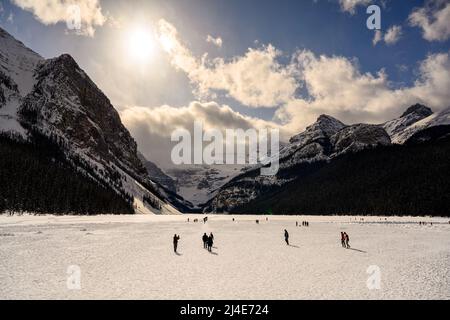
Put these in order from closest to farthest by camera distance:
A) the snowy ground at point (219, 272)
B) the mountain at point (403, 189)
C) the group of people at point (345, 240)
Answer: the snowy ground at point (219, 272)
the group of people at point (345, 240)
the mountain at point (403, 189)

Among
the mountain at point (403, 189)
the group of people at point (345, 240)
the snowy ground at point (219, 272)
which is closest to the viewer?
the snowy ground at point (219, 272)

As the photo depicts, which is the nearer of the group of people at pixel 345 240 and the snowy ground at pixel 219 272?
the snowy ground at pixel 219 272

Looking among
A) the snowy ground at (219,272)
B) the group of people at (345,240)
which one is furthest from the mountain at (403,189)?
the snowy ground at (219,272)

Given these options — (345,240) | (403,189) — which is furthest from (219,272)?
(403,189)

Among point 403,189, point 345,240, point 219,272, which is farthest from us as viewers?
point 403,189

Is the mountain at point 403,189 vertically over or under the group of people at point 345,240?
over

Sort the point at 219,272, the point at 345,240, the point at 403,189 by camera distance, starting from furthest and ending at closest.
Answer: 1. the point at 403,189
2. the point at 345,240
3. the point at 219,272

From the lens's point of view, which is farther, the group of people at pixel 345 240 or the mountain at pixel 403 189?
the mountain at pixel 403 189

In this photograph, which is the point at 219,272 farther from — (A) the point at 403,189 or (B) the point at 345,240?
(A) the point at 403,189

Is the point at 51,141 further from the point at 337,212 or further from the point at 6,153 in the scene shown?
the point at 337,212

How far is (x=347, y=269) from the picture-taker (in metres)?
22.6

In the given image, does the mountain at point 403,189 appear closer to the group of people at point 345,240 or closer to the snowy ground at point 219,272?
the group of people at point 345,240
